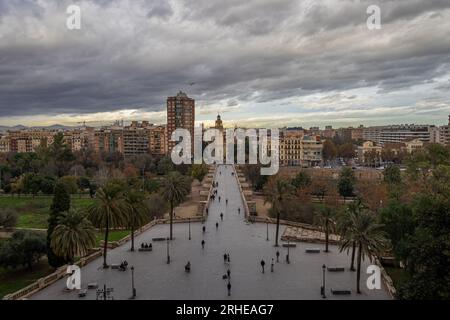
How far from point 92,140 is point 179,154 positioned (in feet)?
143

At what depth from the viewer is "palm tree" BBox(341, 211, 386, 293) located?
2227cm

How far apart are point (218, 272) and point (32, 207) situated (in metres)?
43.9

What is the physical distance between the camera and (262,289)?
22781 millimetres

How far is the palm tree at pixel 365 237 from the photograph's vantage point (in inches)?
877

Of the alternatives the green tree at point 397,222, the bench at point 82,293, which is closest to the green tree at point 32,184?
the bench at point 82,293

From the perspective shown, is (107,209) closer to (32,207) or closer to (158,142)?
(32,207)

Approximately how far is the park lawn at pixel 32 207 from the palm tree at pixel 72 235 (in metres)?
23.1

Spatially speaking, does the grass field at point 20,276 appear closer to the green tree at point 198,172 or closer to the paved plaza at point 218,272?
the paved plaza at point 218,272

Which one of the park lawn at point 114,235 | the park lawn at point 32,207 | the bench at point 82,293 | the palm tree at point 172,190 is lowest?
Result: the park lawn at point 32,207

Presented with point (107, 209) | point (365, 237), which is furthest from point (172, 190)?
point (365, 237)

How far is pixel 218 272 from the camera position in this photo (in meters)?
25.5

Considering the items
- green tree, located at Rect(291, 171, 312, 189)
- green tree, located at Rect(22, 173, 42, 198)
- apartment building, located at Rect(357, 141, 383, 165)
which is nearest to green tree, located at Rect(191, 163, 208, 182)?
green tree, located at Rect(291, 171, 312, 189)
